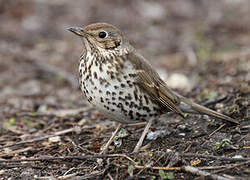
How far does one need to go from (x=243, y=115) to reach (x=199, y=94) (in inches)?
54.9

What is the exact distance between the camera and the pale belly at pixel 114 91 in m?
3.88

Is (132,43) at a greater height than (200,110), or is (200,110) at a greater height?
(132,43)

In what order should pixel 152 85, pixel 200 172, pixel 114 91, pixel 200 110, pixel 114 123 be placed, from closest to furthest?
pixel 200 172, pixel 114 91, pixel 152 85, pixel 200 110, pixel 114 123

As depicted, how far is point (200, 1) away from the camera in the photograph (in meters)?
11.8

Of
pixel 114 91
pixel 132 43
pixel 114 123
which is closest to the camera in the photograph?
pixel 114 91

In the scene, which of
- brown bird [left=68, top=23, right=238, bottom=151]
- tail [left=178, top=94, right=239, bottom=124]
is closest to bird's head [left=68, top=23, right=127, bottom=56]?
brown bird [left=68, top=23, right=238, bottom=151]

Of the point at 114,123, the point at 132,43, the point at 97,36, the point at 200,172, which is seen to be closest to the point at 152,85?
the point at 97,36

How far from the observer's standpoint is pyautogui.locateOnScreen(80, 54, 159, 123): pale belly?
3885mm

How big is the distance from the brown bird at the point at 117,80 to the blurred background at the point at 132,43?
1499 mm

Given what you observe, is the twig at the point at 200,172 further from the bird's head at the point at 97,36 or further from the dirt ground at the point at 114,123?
the bird's head at the point at 97,36

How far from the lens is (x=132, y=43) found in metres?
9.08

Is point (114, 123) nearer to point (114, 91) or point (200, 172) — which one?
point (114, 91)

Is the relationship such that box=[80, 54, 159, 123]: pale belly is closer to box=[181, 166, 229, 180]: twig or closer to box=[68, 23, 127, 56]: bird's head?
box=[68, 23, 127, 56]: bird's head

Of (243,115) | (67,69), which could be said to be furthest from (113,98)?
(67,69)
